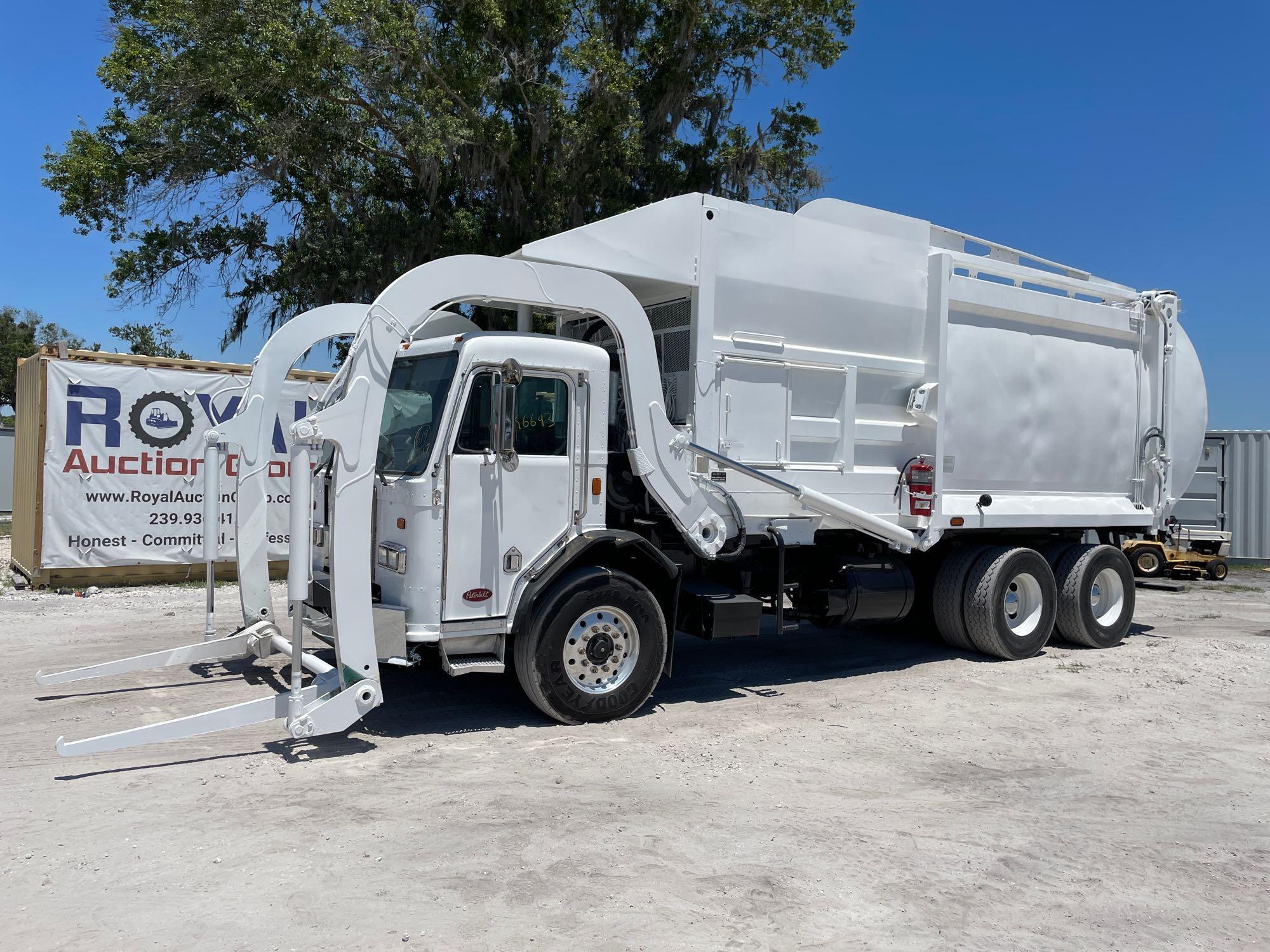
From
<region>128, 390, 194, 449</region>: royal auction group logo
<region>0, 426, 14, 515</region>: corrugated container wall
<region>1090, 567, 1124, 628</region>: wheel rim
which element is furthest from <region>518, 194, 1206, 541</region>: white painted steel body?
<region>0, 426, 14, 515</region>: corrugated container wall

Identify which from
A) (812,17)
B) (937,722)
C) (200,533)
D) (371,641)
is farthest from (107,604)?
(812,17)

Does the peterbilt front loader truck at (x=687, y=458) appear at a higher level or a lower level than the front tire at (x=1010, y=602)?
higher

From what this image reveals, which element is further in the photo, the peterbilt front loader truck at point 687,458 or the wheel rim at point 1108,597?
the wheel rim at point 1108,597

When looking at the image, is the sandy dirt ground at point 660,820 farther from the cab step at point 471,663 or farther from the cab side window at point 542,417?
the cab side window at point 542,417

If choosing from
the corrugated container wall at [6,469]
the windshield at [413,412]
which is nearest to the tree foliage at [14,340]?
the corrugated container wall at [6,469]

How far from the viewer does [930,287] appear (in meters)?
8.73

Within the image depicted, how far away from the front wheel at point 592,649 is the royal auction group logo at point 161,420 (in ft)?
30.6

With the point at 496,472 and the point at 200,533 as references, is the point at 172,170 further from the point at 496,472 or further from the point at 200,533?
the point at 496,472

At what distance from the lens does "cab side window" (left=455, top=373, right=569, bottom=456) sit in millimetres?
6219

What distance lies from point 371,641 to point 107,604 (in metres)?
7.64

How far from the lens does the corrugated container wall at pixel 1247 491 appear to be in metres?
19.7

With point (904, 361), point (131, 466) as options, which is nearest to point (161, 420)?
point (131, 466)

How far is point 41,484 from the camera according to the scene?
12594mm

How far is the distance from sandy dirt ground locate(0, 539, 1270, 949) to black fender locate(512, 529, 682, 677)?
0.83 m
